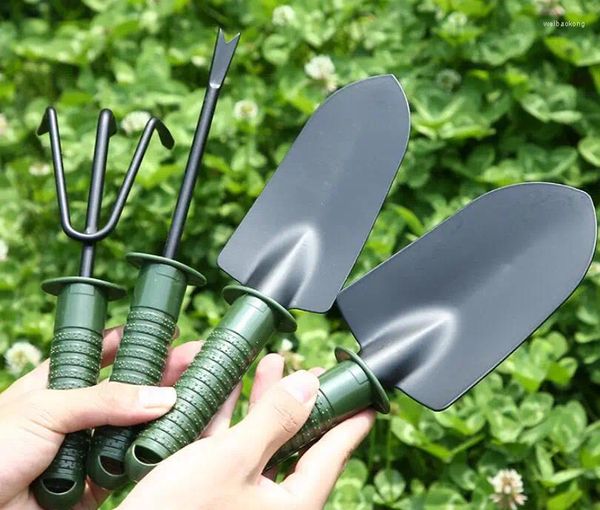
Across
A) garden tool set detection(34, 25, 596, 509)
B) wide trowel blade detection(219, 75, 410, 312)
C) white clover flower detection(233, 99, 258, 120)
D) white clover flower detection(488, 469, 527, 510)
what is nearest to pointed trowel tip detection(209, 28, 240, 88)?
garden tool set detection(34, 25, 596, 509)

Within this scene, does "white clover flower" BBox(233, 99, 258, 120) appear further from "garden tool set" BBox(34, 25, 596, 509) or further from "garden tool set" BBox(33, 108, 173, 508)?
"garden tool set" BBox(33, 108, 173, 508)

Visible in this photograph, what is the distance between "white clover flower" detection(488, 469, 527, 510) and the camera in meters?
1.38

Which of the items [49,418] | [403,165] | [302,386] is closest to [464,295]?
[302,386]

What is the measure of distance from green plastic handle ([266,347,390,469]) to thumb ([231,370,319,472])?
5cm

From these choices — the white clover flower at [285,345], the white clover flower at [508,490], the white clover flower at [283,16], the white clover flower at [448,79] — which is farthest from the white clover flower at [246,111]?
the white clover flower at [508,490]

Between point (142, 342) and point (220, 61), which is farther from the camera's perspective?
point (220, 61)

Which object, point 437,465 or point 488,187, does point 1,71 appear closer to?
point 488,187

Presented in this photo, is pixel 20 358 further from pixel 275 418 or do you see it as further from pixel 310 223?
pixel 275 418

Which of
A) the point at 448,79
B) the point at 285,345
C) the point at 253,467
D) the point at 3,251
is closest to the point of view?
the point at 253,467

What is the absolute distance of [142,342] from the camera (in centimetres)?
104

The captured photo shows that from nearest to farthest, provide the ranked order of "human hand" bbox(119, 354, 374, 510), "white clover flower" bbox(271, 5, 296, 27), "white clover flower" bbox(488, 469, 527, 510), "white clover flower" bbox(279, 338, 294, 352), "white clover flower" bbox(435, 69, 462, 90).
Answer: "human hand" bbox(119, 354, 374, 510) → "white clover flower" bbox(488, 469, 527, 510) → "white clover flower" bbox(279, 338, 294, 352) → "white clover flower" bbox(435, 69, 462, 90) → "white clover flower" bbox(271, 5, 296, 27)

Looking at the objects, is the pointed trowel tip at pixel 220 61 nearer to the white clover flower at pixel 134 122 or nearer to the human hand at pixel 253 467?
the human hand at pixel 253 467

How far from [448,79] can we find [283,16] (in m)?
0.38

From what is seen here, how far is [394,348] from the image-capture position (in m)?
1.13
